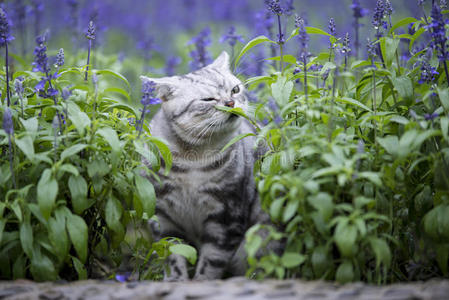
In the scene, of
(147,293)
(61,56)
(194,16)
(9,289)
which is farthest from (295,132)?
(194,16)

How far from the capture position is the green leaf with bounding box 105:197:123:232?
221 cm

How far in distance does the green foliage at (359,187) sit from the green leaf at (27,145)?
1.04m

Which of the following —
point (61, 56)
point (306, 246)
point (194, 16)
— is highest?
point (194, 16)

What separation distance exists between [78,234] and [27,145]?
18.4 inches

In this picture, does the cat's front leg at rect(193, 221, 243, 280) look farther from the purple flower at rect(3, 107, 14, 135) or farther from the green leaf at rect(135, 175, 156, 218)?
the purple flower at rect(3, 107, 14, 135)

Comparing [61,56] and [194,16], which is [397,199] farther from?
[194,16]

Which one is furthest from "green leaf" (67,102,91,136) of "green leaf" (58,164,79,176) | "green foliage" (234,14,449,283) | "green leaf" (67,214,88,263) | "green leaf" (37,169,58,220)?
"green foliage" (234,14,449,283)

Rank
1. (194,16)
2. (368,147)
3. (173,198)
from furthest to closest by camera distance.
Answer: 1. (194,16)
2. (173,198)
3. (368,147)

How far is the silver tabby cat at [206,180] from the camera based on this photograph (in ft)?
9.98

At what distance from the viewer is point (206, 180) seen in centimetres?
311

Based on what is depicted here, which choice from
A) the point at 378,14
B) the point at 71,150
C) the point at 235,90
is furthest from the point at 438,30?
the point at 71,150

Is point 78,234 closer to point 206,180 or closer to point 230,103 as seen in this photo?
point 206,180

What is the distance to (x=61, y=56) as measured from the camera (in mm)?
2553

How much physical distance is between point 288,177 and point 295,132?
1.40 ft
